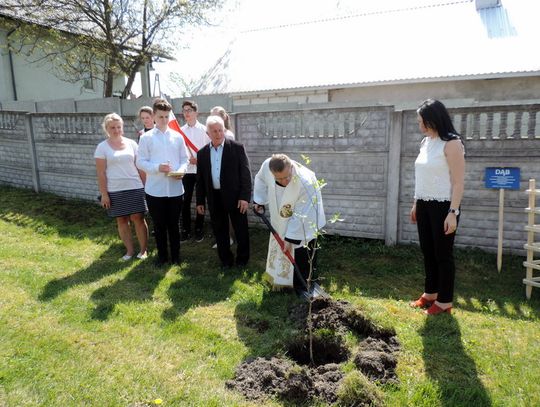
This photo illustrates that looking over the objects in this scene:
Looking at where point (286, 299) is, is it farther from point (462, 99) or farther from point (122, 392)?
point (462, 99)

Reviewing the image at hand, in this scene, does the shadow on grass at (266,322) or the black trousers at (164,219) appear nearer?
the shadow on grass at (266,322)

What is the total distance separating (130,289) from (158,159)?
5.19ft

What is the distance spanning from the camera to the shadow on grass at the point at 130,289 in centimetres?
417

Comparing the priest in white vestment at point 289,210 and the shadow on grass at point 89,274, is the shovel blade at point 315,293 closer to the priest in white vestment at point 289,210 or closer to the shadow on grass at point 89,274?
the priest in white vestment at point 289,210

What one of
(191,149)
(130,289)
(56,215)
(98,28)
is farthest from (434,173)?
(98,28)

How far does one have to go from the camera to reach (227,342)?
11.6 feet

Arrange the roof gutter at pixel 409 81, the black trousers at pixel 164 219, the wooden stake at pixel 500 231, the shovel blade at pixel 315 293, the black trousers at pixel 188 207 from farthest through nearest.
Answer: the roof gutter at pixel 409 81, the black trousers at pixel 188 207, the black trousers at pixel 164 219, the wooden stake at pixel 500 231, the shovel blade at pixel 315 293

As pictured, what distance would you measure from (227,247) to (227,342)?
1888 mm

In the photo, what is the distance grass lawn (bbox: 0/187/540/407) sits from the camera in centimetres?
288

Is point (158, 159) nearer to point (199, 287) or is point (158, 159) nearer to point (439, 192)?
point (199, 287)

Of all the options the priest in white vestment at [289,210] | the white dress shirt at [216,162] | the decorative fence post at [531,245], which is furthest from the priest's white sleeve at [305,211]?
the decorative fence post at [531,245]

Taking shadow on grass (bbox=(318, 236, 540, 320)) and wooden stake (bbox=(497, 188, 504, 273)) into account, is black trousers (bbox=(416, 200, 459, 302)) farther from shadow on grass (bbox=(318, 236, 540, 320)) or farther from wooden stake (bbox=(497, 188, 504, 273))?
wooden stake (bbox=(497, 188, 504, 273))

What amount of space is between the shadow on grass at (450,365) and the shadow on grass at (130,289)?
2.79m

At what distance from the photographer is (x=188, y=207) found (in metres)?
6.69
